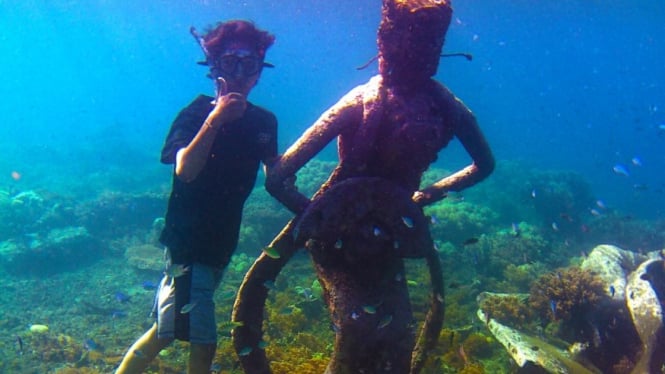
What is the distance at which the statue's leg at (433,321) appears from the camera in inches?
159

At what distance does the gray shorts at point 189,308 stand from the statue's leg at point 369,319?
117cm

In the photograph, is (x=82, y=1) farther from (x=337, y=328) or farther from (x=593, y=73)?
(x=593, y=73)

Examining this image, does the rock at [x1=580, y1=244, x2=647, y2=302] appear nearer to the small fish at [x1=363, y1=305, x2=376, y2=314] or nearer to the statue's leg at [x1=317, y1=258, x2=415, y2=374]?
the statue's leg at [x1=317, y1=258, x2=415, y2=374]

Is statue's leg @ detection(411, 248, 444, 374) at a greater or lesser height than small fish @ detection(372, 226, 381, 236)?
lesser

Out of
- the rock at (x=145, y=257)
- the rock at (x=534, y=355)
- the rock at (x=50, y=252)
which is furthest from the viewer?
the rock at (x=50, y=252)

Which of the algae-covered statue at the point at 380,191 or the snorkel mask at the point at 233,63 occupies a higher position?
the snorkel mask at the point at 233,63

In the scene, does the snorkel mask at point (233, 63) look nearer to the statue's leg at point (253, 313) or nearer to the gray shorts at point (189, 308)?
the statue's leg at point (253, 313)

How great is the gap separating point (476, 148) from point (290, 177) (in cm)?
189

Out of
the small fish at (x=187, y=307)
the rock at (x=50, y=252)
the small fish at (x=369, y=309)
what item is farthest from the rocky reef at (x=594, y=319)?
the rock at (x=50, y=252)

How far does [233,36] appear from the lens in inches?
145

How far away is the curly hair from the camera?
3654 mm

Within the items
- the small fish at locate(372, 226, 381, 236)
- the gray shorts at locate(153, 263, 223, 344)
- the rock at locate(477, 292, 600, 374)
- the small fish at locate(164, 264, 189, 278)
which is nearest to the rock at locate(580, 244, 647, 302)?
the rock at locate(477, 292, 600, 374)

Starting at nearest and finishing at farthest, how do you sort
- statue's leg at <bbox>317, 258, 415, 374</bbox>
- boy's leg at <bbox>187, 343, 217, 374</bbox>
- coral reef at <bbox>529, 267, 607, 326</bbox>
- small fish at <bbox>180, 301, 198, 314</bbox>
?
1. statue's leg at <bbox>317, 258, 415, 374</bbox>
2. small fish at <bbox>180, 301, 198, 314</bbox>
3. boy's leg at <bbox>187, 343, 217, 374</bbox>
4. coral reef at <bbox>529, 267, 607, 326</bbox>

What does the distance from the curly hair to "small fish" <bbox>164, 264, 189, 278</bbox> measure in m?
1.98
